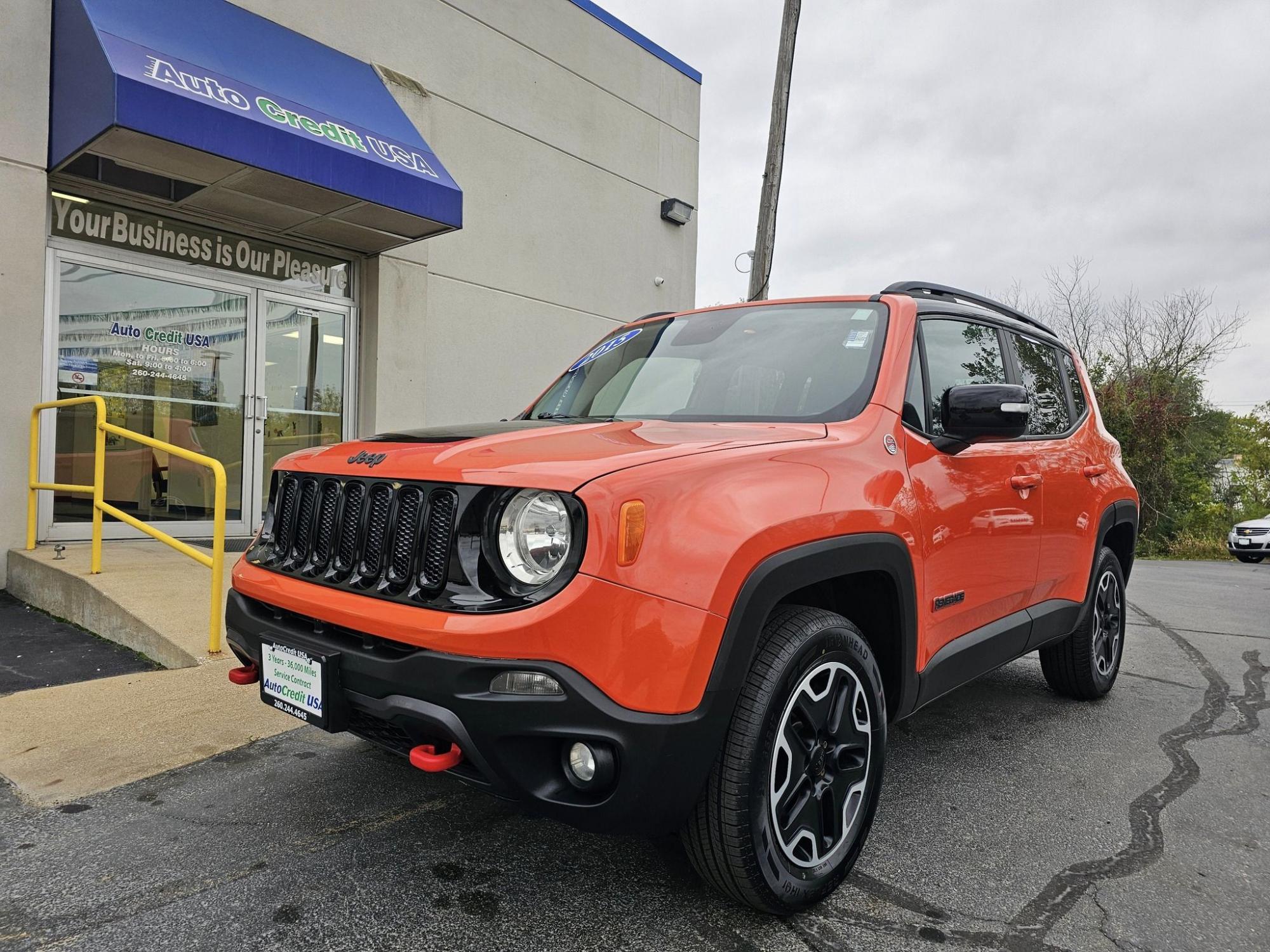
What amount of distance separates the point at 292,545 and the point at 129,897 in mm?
1028

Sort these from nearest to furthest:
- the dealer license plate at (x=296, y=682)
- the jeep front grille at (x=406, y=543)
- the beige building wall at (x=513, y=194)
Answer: the jeep front grille at (x=406, y=543)
the dealer license plate at (x=296, y=682)
the beige building wall at (x=513, y=194)

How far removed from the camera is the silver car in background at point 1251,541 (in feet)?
60.9

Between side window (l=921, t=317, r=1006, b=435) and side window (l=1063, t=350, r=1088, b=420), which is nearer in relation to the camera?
side window (l=921, t=317, r=1006, b=435)

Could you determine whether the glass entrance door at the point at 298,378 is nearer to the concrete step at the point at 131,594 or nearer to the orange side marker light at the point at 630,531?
the concrete step at the point at 131,594

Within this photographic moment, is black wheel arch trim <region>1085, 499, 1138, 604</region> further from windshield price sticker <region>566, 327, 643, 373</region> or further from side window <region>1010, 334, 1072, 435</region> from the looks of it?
windshield price sticker <region>566, 327, 643, 373</region>

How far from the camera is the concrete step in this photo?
178 inches

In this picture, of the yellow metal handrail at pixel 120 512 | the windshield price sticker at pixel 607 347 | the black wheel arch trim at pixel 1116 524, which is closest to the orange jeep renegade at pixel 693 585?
the windshield price sticker at pixel 607 347

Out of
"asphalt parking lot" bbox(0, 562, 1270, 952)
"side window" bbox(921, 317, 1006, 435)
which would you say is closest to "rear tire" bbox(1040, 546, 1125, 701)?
"asphalt parking lot" bbox(0, 562, 1270, 952)

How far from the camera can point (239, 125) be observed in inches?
251

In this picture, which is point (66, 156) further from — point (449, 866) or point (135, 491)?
point (449, 866)

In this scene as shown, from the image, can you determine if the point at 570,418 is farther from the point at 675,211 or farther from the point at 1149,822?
the point at 675,211

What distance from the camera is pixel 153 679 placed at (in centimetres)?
422

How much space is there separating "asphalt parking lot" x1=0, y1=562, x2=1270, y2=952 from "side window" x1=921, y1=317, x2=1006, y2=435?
142cm

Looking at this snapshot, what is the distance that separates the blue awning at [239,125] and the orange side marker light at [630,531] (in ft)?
18.3
